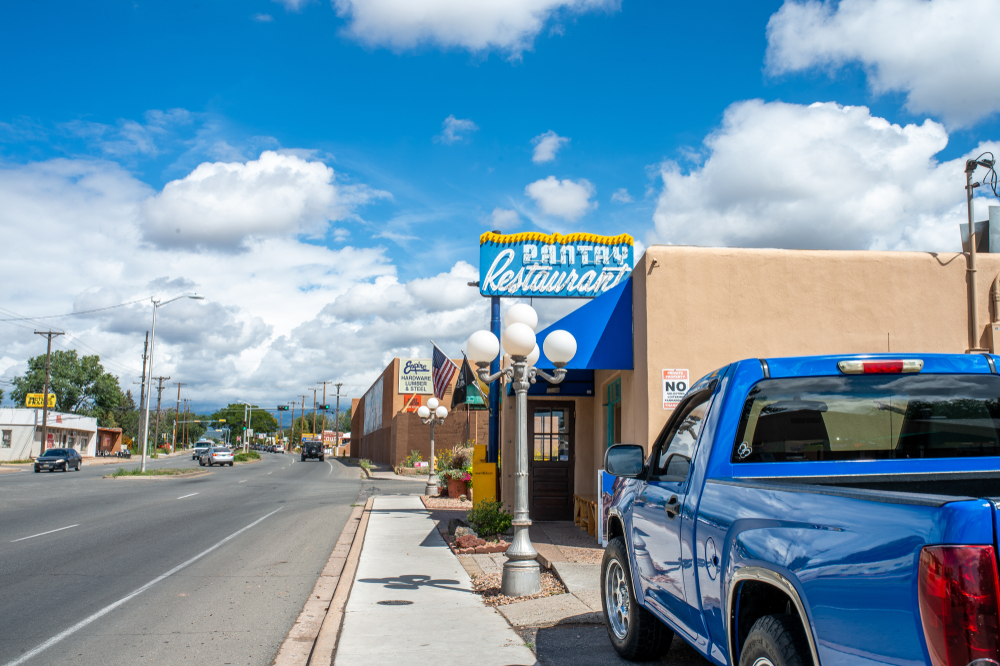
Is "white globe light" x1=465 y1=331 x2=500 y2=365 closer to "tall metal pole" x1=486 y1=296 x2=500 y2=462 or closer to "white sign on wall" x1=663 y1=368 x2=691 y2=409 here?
"white sign on wall" x1=663 y1=368 x2=691 y2=409

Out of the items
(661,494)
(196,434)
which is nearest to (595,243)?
(661,494)

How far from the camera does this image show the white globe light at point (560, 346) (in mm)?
9156

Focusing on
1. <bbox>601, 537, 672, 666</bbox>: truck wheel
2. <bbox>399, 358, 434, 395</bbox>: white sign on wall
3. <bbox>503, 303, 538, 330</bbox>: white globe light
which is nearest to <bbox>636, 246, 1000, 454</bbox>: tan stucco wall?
<bbox>503, 303, 538, 330</bbox>: white globe light

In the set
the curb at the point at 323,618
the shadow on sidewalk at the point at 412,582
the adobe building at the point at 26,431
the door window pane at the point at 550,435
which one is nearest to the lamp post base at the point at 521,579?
the shadow on sidewalk at the point at 412,582

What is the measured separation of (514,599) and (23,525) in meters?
11.5

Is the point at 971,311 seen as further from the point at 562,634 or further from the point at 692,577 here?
the point at 692,577

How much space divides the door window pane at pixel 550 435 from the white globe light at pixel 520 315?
6.13 metres

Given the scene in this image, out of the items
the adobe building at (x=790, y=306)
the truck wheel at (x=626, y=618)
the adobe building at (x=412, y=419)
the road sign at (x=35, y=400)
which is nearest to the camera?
the truck wheel at (x=626, y=618)

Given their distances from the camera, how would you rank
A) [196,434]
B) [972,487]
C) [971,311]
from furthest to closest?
[196,434] → [971,311] → [972,487]

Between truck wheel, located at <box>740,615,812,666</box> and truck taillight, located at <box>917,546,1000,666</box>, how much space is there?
0.74 m

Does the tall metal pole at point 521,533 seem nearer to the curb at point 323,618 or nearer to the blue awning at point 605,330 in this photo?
the curb at point 323,618

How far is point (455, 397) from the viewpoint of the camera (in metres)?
21.6

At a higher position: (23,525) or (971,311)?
Result: (971,311)

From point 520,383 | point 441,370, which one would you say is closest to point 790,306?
point 520,383
